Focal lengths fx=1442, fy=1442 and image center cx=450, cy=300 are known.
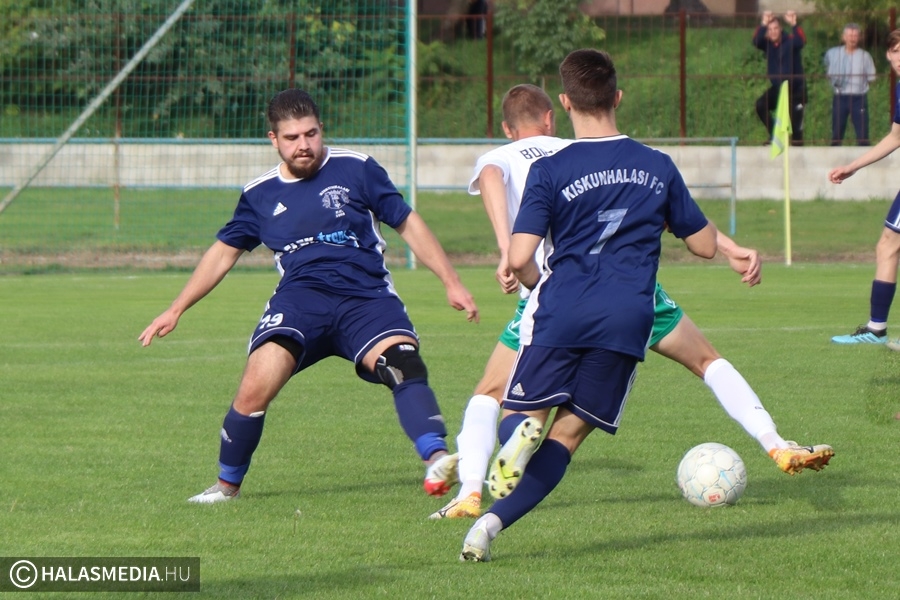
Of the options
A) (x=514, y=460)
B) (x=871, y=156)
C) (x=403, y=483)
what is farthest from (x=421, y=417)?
(x=871, y=156)

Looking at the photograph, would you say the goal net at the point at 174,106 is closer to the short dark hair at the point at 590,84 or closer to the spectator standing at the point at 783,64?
the spectator standing at the point at 783,64

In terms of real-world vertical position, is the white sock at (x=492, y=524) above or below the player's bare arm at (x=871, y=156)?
below

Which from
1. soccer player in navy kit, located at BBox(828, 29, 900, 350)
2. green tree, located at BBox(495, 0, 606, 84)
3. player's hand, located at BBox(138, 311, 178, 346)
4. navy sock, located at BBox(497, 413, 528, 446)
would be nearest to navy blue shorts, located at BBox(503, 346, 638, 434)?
navy sock, located at BBox(497, 413, 528, 446)

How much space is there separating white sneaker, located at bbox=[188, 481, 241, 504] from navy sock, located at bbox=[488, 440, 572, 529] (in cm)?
158

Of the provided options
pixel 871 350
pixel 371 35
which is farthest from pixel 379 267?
pixel 371 35

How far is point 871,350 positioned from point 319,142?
5827 millimetres

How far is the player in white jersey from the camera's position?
5.22 m

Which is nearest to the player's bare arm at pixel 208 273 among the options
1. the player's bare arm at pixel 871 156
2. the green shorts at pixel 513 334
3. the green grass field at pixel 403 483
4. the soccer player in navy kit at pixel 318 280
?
the soccer player in navy kit at pixel 318 280

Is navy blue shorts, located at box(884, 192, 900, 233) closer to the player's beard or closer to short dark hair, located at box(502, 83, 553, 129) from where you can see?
short dark hair, located at box(502, 83, 553, 129)

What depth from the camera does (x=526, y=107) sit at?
627 cm

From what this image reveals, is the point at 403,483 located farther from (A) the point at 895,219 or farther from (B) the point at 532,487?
(A) the point at 895,219

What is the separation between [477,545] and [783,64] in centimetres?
1867

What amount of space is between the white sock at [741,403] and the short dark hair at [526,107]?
1.34m

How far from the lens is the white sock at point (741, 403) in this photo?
5.46m
